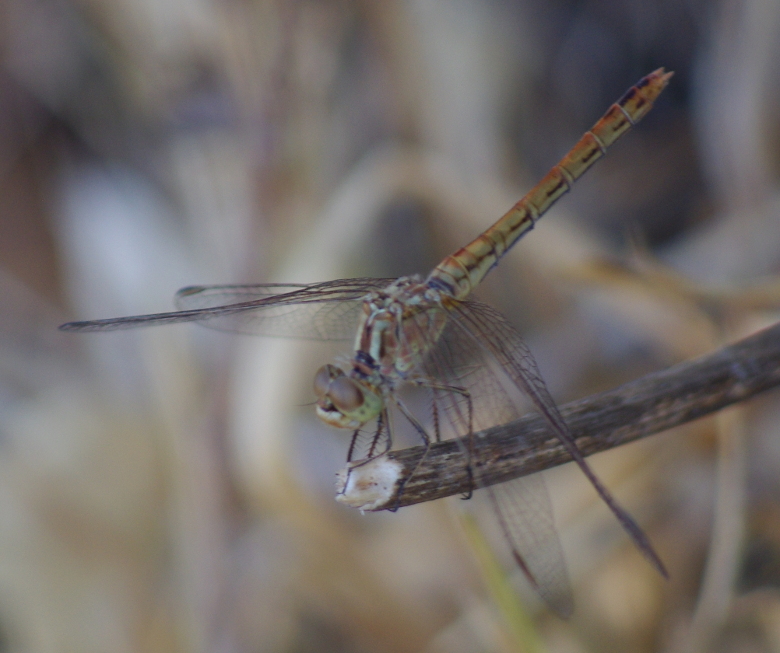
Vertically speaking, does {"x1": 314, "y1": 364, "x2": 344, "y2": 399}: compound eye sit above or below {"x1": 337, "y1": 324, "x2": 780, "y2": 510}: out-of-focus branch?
above

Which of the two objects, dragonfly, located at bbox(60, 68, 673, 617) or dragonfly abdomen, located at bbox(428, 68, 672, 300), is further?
dragonfly abdomen, located at bbox(428, 68, 672, 300)

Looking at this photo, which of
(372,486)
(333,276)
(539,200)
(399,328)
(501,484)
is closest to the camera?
(372,486)

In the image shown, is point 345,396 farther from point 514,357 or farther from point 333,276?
point 333,276

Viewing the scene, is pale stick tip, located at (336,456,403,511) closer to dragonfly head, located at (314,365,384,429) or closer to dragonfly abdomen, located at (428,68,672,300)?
dragonfly head, located at (314,365,384,429)

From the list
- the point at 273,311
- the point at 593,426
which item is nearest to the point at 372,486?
the point at 593,426

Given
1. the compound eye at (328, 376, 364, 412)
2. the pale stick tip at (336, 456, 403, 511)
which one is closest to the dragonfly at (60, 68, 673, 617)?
the compound eye at (328, 376, 364, 412)

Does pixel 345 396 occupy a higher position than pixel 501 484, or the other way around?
pixel 345 396

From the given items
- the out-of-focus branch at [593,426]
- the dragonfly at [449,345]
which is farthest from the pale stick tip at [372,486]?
the dragonfly at [449,345]
